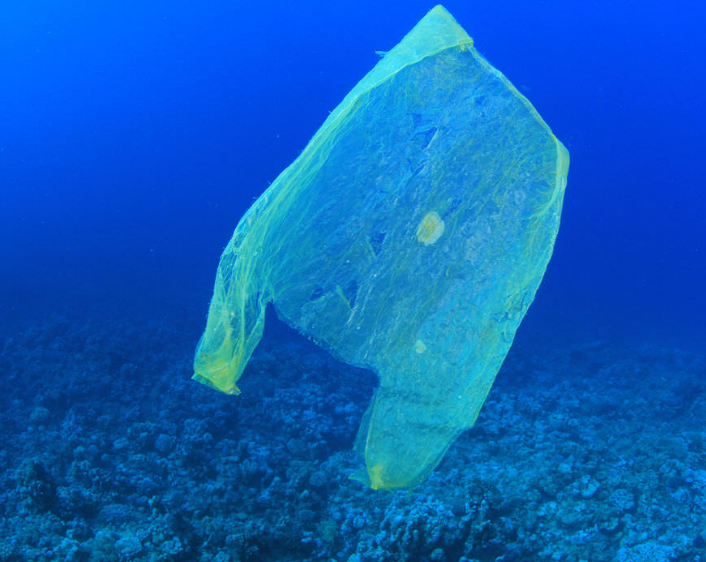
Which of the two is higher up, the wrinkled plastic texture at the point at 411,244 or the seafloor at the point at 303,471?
the wrinkled plastic texture at the point at 411,244

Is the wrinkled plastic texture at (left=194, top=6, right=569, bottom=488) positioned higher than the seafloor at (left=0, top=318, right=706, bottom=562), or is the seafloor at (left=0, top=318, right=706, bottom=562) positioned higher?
the wrinkled plastic texture at (left=194, top=6, right=569, bottom=488)

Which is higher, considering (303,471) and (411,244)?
(411,244)

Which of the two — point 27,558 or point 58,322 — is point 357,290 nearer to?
point 27,558

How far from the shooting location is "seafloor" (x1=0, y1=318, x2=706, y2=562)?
2.82 metres

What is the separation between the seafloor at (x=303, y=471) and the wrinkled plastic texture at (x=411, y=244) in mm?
873

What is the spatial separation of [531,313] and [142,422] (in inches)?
330

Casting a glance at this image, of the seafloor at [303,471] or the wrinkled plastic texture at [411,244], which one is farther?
the seafloor at [303,471]

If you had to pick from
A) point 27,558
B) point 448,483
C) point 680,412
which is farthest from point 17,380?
point 680,412

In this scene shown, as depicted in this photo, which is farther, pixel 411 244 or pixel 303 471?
pixel 303 471

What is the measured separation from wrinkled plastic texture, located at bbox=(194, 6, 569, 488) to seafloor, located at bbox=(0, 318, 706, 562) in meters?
0.87

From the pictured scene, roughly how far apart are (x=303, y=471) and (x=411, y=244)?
2.03m

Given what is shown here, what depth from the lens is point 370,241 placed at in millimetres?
2396

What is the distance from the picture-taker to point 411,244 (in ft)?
7.70

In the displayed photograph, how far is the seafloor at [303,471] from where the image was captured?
9.26ft
